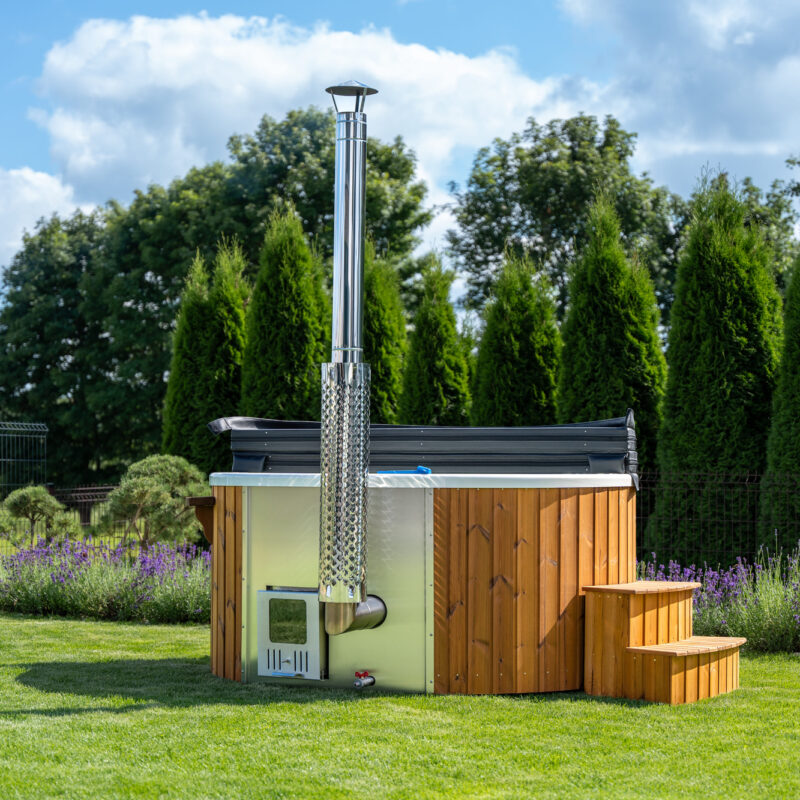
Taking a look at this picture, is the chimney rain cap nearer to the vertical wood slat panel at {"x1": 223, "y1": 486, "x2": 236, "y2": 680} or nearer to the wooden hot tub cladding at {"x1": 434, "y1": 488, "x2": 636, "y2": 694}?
the wooden hot tub cladding at {"x1": 434, "y1": 488, "x2": 636, "y2": 694}

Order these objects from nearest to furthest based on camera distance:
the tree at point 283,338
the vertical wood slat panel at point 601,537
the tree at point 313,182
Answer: the vertical wood slat panel at point 601,537 → the tree at point 283,338 → the tree at point 313,182

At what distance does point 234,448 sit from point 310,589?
1101 millimetres

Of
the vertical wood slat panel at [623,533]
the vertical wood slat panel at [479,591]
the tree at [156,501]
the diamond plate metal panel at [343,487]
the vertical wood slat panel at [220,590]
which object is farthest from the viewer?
the tree at [156,501]

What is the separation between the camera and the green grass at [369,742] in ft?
11.7

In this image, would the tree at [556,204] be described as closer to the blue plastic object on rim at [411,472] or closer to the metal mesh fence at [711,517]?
the metal mesh fence at [711,517]

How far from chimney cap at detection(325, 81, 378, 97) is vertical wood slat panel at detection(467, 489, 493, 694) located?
83.5 inches

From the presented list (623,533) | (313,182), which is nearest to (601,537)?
(623,533)

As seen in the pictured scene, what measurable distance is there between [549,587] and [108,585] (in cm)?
478

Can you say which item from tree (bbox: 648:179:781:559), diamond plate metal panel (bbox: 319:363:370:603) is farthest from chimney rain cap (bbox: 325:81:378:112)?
tree (bbox: 648:179:781:559)

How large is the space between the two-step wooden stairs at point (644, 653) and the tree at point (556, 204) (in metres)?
17.1

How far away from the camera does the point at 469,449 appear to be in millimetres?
5641

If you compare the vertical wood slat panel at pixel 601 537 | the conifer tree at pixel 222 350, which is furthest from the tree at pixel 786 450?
the conifer tree at pixel 222 350

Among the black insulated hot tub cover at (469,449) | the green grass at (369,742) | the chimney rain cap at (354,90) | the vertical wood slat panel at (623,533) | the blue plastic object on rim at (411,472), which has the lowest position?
the green grass at (369,742)

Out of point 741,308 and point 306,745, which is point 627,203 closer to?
point 741,308
